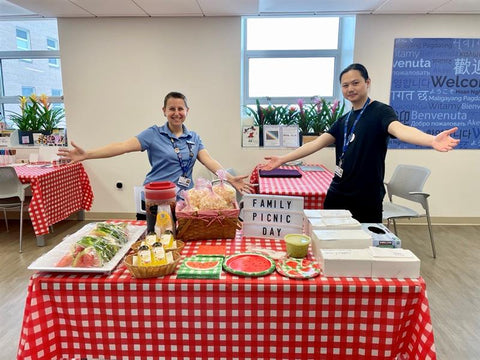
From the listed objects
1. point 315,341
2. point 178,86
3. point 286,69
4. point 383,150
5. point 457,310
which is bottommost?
point 457,310

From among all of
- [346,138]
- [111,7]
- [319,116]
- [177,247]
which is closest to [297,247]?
[177,247]

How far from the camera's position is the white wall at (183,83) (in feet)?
13.1

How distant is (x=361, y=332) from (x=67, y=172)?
3.56 metres

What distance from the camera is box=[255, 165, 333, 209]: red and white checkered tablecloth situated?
2.56 metres

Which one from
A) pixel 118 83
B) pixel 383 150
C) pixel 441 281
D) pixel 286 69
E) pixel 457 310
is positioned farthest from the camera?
pixel 286 69

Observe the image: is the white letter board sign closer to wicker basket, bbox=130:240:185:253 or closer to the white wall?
wicker basket, bbox=130:240:185:253

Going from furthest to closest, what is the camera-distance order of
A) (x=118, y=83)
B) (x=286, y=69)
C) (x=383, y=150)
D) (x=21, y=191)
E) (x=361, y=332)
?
1. (x=286, y=69)
2. (x=118, y=83)
3. (x=21, y=191)
4. (x=383, y=150)
5. (x=361, y=332)

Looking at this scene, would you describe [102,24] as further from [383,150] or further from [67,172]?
[383,150]

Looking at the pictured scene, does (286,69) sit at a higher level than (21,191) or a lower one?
higher

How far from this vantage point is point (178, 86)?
4.16 m

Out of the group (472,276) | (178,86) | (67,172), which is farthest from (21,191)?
(472,276)

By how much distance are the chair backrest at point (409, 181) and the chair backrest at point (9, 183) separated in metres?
3.72

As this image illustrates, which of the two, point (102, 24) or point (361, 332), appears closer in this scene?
point (361, 332)

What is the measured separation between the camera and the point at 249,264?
1.30 meters
